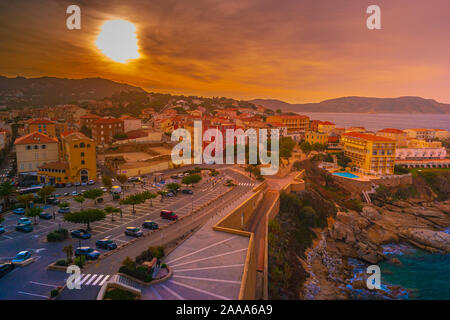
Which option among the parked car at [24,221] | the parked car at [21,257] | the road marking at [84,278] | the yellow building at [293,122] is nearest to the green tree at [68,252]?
the road marking at [84,278]

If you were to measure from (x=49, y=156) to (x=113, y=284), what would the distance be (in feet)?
95.2

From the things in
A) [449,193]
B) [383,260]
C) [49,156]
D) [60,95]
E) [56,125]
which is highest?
[60,95]

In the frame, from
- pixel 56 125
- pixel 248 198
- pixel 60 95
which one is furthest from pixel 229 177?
pixel 60 95

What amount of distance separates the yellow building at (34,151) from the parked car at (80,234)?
20.2 metres

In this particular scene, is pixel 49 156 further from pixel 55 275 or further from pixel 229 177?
pixel 55 275

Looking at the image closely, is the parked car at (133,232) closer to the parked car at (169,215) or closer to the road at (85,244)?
the road at (85,244)

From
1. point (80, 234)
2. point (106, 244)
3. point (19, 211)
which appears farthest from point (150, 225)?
point (19, 211)

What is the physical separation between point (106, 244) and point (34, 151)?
24.1 meters

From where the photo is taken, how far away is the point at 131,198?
65.8 ft

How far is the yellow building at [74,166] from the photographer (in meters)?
29.2

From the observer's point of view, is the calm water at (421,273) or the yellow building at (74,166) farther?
the yellow building at (74,166)

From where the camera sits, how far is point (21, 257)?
13.5m

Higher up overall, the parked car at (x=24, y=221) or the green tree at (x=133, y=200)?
the green tree at (x=133, y=200)

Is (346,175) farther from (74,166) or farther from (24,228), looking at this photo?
(24,228)
